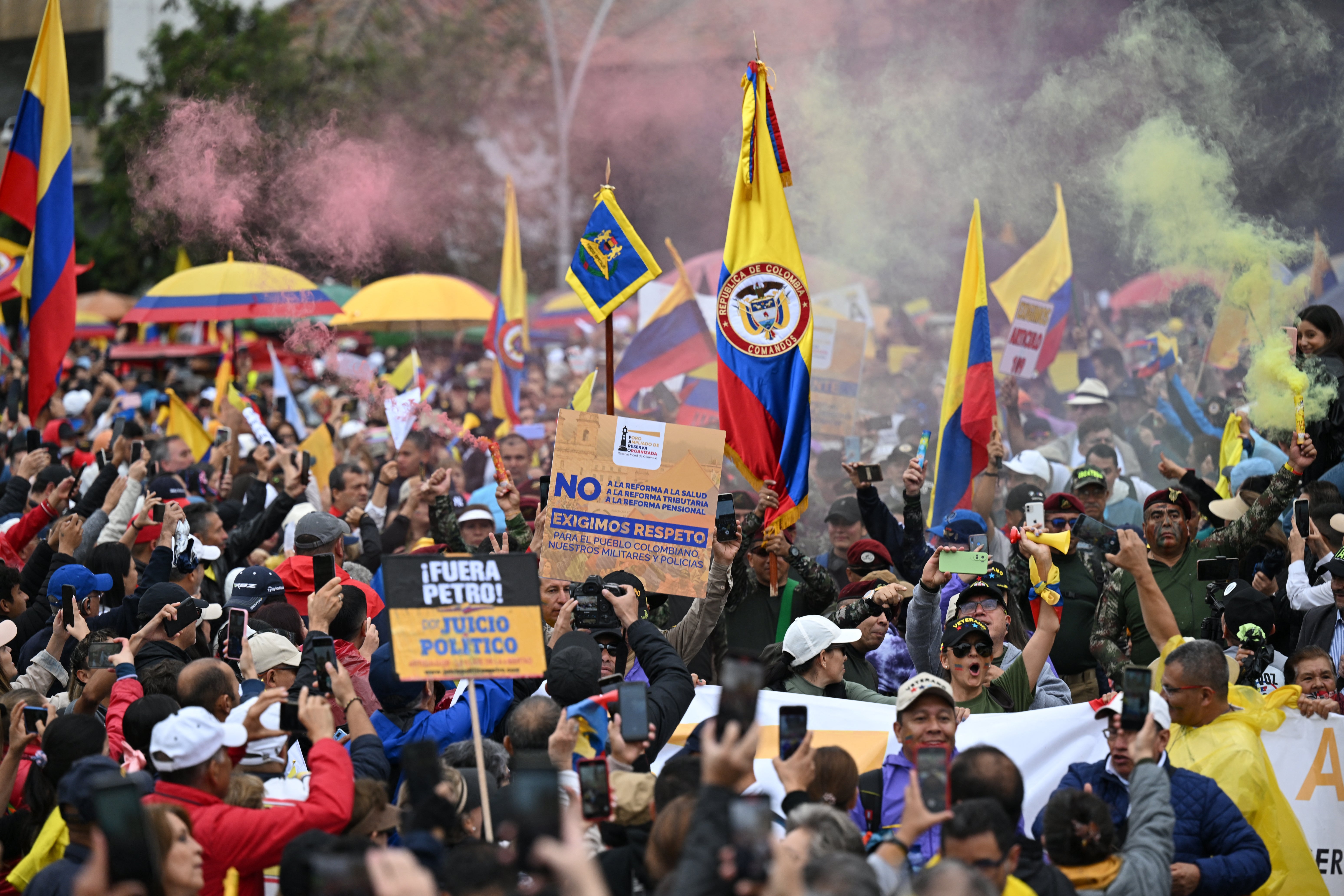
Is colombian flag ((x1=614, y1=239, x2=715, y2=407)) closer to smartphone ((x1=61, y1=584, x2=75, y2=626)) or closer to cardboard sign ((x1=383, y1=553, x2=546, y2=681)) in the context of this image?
smartphone ((x1=61, y1=584, x2=75, y2=626))

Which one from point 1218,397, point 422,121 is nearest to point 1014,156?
point 1218,397

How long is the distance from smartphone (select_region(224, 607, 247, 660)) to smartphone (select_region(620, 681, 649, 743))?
75.6 inches

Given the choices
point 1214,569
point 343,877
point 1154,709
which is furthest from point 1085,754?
point 343,877

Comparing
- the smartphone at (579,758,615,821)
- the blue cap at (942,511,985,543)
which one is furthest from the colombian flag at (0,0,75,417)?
the smartphone at (579,758,615,821)

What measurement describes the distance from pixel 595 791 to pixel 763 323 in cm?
399

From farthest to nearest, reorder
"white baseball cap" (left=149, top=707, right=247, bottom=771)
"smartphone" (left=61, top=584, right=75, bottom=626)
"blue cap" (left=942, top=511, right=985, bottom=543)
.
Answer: "blue cap" (left=942, top=511, right=985, bottom=543)
"smartphone" (left=61, top=584, right=75, bottom=626)
"white baseball cap" (left=149, top=707, right=247, bottom=771)

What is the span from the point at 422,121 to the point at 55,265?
89.7 ft

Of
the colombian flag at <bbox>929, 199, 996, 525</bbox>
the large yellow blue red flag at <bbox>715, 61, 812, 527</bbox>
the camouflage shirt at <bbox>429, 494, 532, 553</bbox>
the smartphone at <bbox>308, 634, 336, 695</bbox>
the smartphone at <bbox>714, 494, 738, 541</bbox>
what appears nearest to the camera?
the smartphone at <bbox>308, 634, 336, 695</bbox>

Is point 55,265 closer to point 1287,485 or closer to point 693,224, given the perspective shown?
point 1287,485

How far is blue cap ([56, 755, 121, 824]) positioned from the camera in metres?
3.78

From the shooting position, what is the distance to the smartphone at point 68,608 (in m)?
5.82

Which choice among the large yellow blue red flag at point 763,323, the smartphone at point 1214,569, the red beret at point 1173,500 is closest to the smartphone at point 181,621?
the large yellow blue red flag at point 763,323

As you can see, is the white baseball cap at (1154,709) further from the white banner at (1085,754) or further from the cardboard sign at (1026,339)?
the cardboard sign at (1026,339)

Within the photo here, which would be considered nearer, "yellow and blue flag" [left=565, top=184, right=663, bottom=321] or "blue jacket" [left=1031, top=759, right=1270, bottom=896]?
"blue jacket" [left=1031, top=759, right=1270, bottom=896]
